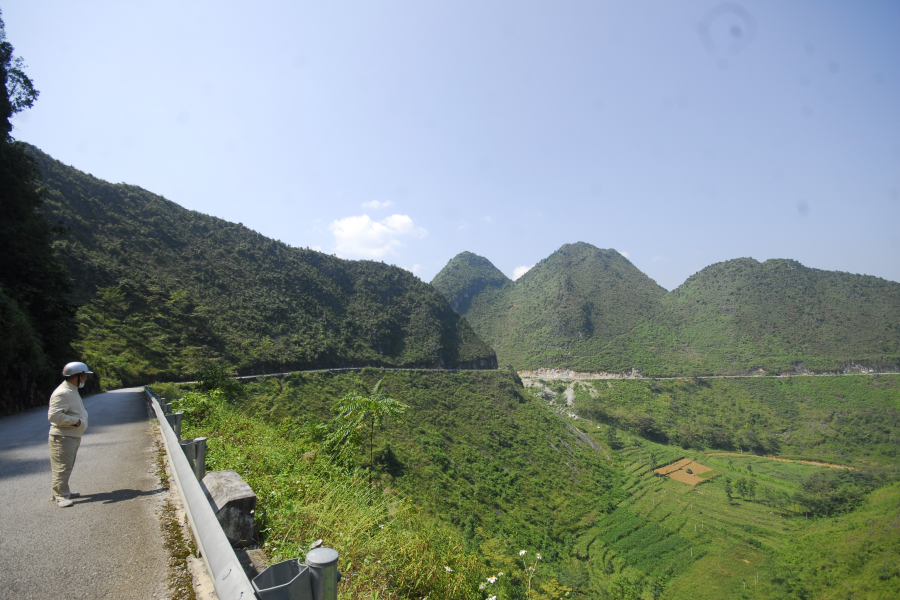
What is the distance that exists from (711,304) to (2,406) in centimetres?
11807

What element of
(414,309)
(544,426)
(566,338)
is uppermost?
(414,309)

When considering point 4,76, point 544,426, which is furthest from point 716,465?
point 4,76

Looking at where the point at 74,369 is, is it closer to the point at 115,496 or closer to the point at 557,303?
the point at 115,496

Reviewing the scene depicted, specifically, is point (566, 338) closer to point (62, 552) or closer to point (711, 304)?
point (711, 304)

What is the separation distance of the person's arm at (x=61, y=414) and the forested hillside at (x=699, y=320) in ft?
265

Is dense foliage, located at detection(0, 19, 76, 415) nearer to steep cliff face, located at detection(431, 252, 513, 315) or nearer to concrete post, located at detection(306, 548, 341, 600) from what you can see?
concrete post, located at detection(306, 548, 341, 600)

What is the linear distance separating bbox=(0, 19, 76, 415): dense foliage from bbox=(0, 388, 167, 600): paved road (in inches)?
220

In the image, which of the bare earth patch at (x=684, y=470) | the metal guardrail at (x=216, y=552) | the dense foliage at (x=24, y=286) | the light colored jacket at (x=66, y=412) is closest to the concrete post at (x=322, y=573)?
the metal guardrail at (x=216, y=552)

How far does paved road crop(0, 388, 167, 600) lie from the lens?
8.33 feet

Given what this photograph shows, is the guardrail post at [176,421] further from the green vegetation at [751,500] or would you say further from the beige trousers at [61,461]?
the green vegetation at [751,500]

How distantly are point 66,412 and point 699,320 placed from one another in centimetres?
11140

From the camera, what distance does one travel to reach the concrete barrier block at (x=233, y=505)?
2.52 meters

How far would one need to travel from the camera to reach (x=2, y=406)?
9.40 metres

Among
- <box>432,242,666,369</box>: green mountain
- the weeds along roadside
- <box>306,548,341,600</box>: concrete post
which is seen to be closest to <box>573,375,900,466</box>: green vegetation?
<box>432,242,666,369</box>: green mountain
